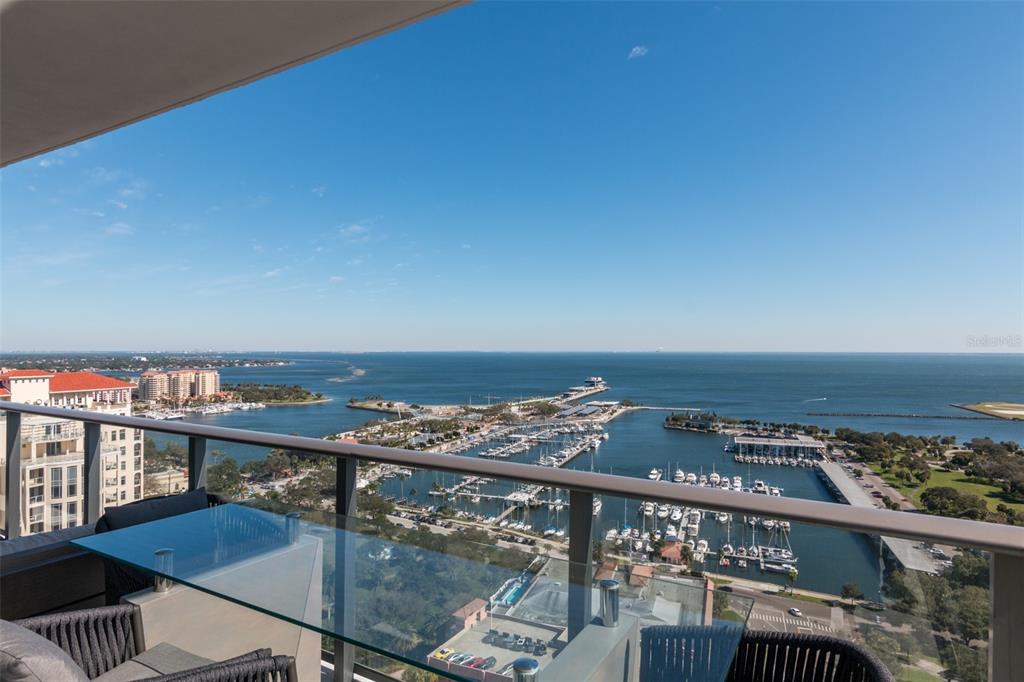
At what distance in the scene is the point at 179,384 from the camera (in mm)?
6195

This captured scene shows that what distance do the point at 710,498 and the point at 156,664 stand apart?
166 centimetres

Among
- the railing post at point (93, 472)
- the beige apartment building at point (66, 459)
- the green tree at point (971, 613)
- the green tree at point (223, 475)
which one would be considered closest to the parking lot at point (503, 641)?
the green tree at point (971, 613)

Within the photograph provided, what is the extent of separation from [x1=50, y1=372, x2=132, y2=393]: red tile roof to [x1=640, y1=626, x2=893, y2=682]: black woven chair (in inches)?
170

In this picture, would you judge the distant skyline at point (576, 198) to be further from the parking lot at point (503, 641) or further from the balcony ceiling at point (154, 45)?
the parking lot at point (503, 641)

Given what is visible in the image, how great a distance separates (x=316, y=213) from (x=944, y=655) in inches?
788

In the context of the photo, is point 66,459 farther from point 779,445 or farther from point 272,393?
point 779,445

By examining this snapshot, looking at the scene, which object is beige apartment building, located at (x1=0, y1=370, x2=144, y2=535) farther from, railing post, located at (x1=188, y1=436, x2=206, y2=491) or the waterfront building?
the waterfront building

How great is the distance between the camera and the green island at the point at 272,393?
7023 millimetres

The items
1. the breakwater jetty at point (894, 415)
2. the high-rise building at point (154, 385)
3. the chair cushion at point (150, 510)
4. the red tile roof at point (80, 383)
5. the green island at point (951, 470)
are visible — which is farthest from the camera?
the breakwater jetty at point (894, 415)

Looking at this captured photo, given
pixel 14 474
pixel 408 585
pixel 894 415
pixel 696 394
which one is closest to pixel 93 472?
pixel 14 474

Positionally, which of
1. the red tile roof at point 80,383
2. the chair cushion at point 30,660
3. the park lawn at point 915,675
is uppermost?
the red tile roof at point 80,383

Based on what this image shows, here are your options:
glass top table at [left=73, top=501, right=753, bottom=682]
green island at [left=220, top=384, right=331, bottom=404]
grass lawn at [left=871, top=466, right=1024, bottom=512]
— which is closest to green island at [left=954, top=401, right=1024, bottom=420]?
grass lawn at [left=871, top=466, right=1024, bottom=512]

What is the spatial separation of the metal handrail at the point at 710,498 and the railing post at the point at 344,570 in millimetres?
93

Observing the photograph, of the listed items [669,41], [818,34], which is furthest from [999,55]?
[669,41]
